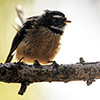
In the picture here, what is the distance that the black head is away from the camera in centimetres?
266

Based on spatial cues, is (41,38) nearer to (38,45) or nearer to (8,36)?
(38,45)

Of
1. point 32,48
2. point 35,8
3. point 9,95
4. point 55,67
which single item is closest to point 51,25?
point 32,48

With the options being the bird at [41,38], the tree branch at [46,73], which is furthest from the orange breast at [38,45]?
the tree branch at [46,73]

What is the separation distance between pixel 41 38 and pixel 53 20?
0.27 m

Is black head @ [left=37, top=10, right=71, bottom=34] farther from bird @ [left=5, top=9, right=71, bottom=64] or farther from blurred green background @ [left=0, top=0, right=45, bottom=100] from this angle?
blurred green background @ [left=0, top=0, right=45, bottom=100]

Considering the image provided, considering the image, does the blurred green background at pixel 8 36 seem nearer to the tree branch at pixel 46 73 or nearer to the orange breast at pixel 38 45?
the orange breast at pixel 38 45

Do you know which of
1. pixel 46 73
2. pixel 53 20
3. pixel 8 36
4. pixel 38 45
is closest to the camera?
pixel 46 73

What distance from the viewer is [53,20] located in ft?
8.78

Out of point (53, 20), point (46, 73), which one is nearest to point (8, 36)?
point (53, 20)

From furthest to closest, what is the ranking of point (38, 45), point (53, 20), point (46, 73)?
point (53, 20) → point (38, 45) → point (46, 73)

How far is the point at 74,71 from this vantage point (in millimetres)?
2129

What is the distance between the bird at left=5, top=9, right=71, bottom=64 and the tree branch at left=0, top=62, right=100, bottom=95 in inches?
17.1

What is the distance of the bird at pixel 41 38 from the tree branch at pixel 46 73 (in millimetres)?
433

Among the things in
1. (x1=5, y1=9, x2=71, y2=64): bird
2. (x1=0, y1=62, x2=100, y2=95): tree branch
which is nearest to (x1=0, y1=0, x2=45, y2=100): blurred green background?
(x1=5, y1=9, x2=71, y2=64): bird
